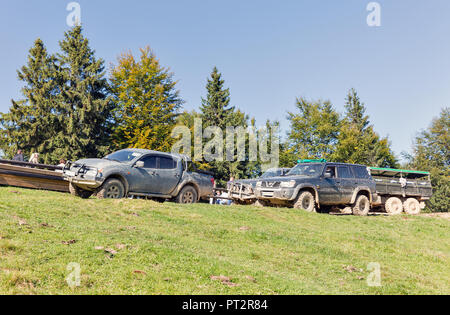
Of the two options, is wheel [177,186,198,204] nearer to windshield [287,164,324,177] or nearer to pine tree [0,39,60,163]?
windshield [287,164,324,177]

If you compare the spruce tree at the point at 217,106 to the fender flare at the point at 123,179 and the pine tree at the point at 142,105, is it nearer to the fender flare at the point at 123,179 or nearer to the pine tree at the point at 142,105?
the pine tree at the point at 142,105

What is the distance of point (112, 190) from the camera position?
11938 millimetres

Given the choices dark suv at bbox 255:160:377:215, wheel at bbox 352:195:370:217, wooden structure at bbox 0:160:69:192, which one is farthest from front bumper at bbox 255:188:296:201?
wooden structure at bbox 0:160:69:192

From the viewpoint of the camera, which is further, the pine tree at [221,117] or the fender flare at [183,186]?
the pine tree at [221,117]

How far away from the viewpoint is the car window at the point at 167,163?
13.4 m

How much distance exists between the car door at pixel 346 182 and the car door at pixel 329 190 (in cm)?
25

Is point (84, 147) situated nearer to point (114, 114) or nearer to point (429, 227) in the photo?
point (114, 114)

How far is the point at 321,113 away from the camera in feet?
124

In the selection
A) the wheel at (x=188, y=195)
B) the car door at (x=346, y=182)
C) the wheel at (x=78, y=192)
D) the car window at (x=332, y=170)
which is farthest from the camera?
the car door at (x=346, y=182)

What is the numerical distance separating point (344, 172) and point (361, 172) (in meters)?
1.28

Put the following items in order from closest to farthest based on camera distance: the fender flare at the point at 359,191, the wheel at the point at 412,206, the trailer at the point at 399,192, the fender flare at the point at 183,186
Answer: the fender flare at the point at 183,186 → the fender flare at the point at 359,191 → the trailer at the point at 399,192 → the wheel at the point at 412,206

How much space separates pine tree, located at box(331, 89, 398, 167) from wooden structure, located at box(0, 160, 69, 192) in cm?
2726

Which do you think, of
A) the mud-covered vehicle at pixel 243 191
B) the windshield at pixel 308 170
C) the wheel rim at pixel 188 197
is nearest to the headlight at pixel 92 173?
the wheel rim at pixel 188 197
